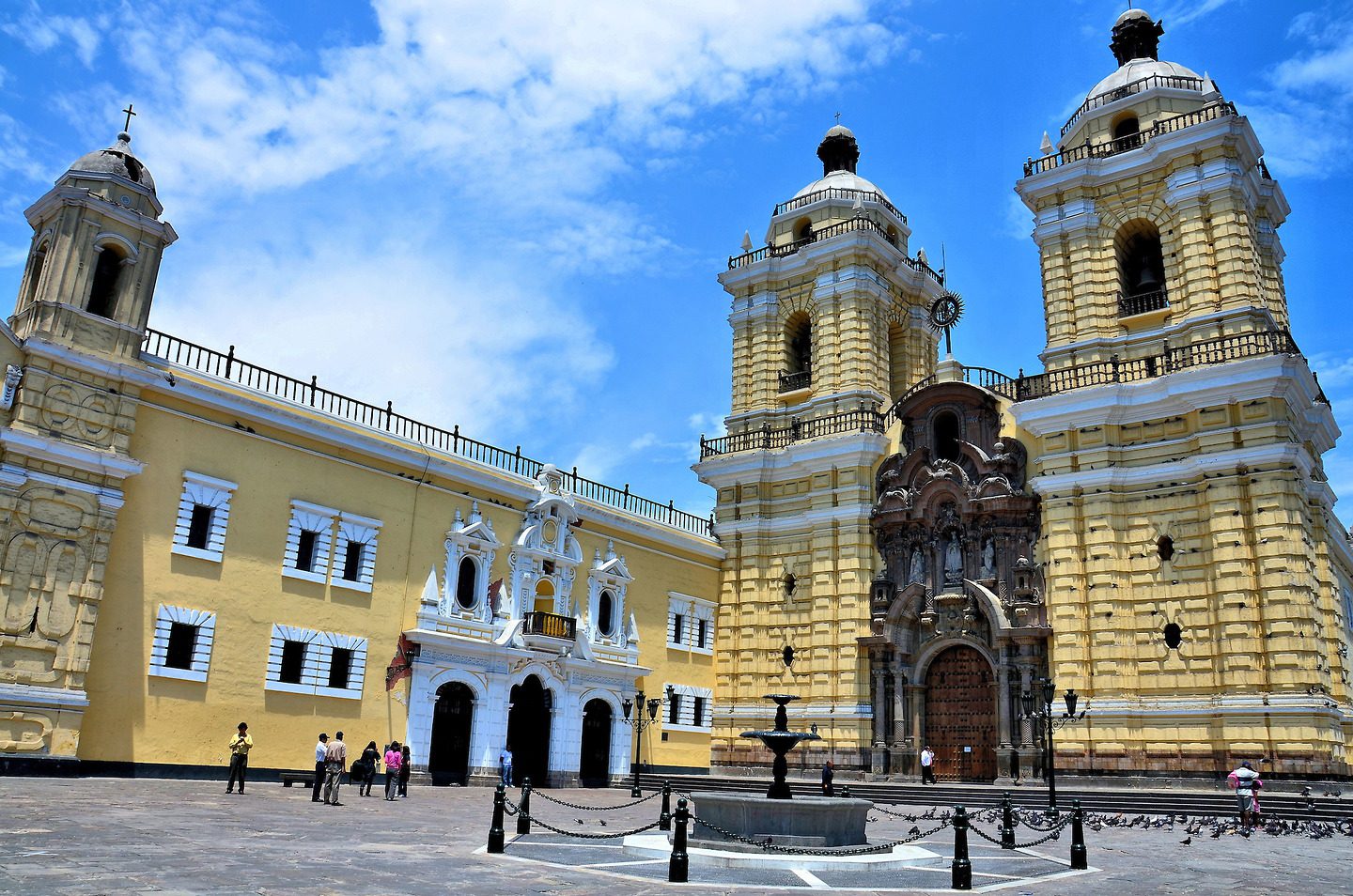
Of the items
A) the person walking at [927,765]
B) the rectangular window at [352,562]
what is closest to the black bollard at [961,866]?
the rectangular window at [352,562]

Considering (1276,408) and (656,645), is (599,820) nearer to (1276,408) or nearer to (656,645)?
(656,645)

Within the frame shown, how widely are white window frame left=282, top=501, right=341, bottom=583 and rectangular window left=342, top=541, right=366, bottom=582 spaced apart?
427 millimetres

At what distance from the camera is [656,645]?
31797 mm

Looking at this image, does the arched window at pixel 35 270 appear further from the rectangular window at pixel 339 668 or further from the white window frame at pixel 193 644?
the rectangular window at pixel 339 668

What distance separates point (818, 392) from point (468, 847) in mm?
23306

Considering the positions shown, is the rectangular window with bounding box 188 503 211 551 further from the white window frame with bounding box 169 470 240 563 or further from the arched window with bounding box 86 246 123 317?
the arched window with bounding box 86 246 123 317

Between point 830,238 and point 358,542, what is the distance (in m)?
18.5

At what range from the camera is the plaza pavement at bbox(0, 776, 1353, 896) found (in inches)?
360

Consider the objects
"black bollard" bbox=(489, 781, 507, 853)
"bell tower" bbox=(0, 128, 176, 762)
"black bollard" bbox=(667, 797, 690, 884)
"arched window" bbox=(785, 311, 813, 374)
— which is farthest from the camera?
"arched window" bbox=(785, 311, 813, 374)

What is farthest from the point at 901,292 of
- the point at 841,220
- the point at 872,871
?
the point at 872,871

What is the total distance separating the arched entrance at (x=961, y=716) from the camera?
2833 centimetres

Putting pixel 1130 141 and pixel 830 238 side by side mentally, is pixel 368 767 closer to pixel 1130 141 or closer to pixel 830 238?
pixel 830 238

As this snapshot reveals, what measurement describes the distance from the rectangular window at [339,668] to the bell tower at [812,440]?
13210 mm

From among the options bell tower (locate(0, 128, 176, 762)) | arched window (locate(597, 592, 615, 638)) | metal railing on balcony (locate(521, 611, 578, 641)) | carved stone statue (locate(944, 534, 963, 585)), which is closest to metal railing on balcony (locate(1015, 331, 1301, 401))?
carved stone statue (locate(944, 534, 963, 585))
